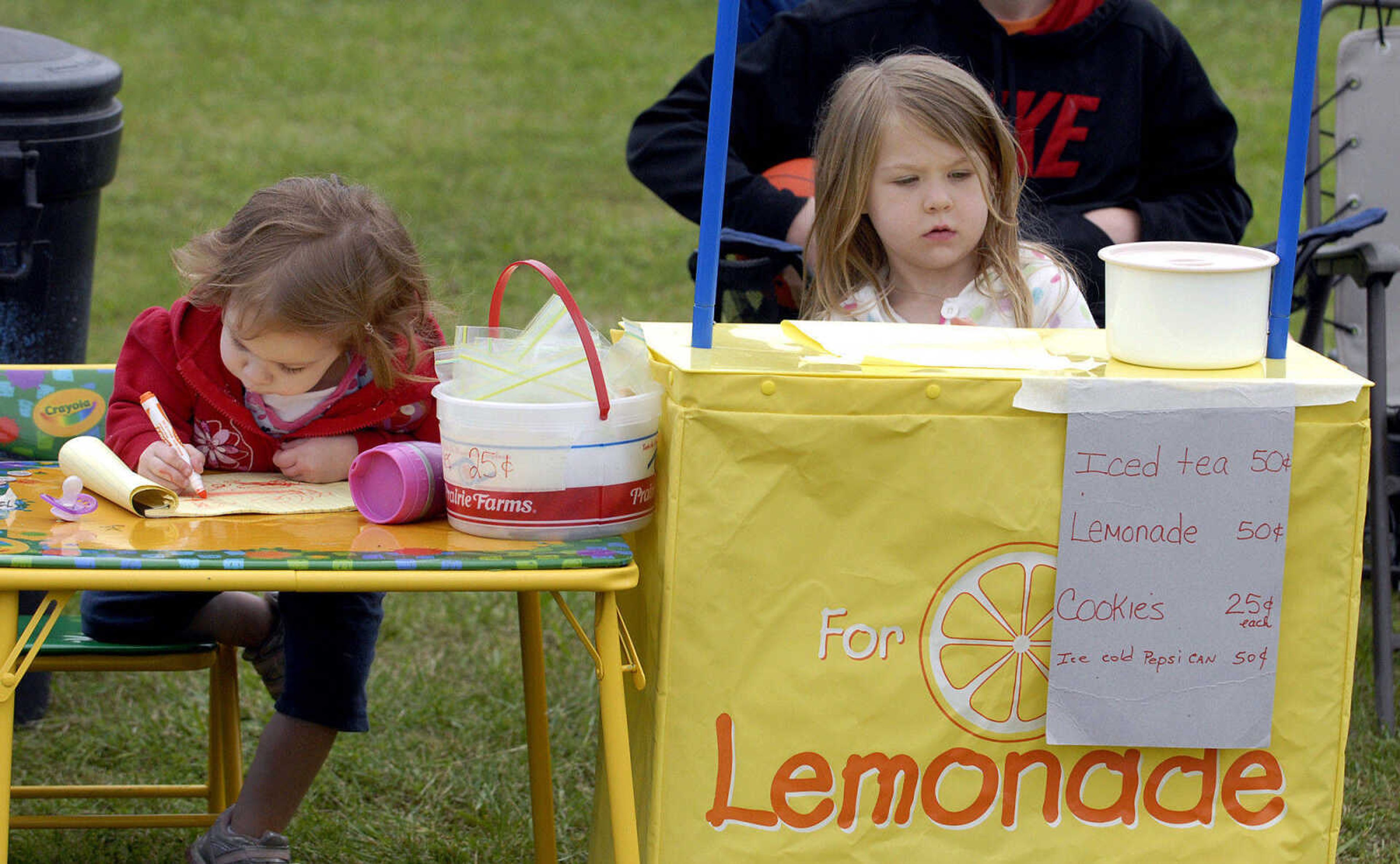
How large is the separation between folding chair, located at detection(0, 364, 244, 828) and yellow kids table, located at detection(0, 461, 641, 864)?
0.98 feet

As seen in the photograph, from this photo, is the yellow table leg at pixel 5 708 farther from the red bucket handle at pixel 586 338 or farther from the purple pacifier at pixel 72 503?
the red bucket handle at pixel 586 338

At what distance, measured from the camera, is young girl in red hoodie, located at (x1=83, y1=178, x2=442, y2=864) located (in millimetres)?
1913

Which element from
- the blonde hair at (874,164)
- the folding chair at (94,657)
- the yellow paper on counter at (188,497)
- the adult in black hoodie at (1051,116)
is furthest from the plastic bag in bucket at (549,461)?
the adult in black hoodie at (1051,116)

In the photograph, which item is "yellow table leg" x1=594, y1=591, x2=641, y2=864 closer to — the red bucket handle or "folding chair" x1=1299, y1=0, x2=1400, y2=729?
the red bucket handle

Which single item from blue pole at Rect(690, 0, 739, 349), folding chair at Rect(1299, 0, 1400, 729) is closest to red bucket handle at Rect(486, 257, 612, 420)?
blue pole at Rect(690, 0, 739, 349)

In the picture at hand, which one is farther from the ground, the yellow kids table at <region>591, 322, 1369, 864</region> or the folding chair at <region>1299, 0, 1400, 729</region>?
the folding chair at <region>1299, 0, 1400, 729</region>

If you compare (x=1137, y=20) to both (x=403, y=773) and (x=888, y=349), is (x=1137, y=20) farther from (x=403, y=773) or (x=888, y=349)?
(x=403, y=773)

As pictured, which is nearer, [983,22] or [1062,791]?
[1062,791]

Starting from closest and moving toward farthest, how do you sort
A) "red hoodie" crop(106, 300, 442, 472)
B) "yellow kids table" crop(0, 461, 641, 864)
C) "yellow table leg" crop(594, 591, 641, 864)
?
"yellow kids table" crop(0, 461, 641, 864) < "yellow table leg" crop(594, 591, 641, 864) < "red hoodie" crop(106, 300, 442, 472)

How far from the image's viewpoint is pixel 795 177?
2.74 meters

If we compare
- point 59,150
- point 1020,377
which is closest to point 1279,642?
point 1020,377

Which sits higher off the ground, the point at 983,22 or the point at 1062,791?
the point at 983,22

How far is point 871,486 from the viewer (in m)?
1.73

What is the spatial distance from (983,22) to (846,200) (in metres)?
0.59
